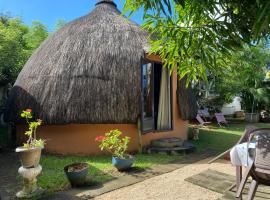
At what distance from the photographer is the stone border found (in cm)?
479

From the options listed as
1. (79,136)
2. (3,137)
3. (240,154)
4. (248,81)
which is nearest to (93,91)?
(79,136)

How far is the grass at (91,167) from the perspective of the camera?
5.21m

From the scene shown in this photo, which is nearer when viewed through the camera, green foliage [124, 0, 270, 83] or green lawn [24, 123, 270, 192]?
green foliage [124, 0, 270, 83]

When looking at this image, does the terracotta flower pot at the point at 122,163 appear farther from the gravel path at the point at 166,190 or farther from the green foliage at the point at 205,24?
the green foliage at the point at 205,24

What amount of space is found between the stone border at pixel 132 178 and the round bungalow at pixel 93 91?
5.00 feet

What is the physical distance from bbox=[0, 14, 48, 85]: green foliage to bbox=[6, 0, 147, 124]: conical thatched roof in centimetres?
98

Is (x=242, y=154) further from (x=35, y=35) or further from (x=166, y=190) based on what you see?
(x=35, y=35)

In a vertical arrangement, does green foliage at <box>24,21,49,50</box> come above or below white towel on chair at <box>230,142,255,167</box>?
above

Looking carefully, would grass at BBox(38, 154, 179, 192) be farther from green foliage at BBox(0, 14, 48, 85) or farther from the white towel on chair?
green foliage at BBox(0, 14, 48, 85)

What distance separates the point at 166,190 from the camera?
4.96 meters

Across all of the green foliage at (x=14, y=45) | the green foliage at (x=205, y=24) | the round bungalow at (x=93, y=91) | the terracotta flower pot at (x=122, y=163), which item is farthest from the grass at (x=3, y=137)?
the green foliage at (x=205, y=24)

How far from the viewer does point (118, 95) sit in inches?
304

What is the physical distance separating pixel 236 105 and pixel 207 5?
22.2m

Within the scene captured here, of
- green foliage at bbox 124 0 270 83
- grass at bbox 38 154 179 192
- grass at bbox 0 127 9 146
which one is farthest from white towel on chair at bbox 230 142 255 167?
grass at bbox 0 127 9 146
